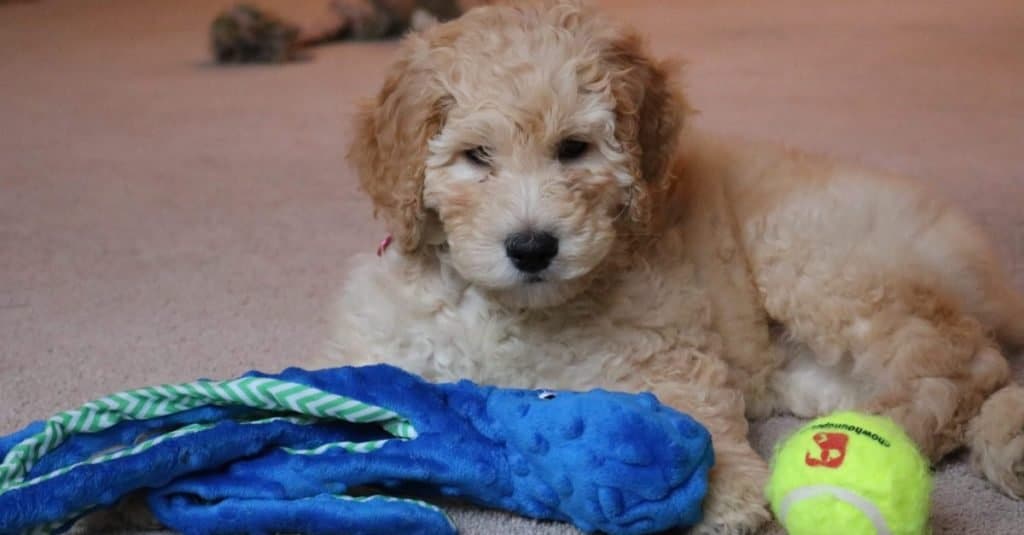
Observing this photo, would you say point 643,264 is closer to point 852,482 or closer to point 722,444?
point 722,444

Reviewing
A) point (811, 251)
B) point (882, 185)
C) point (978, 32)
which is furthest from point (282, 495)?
point (978, 32)

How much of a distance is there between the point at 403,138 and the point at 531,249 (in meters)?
0.34

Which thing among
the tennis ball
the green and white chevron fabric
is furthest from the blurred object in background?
the tennis ball

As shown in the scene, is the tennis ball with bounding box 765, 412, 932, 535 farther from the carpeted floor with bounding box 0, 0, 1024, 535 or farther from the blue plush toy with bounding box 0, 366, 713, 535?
the carpeted floor with bounding box 0, 0, 1024, 535

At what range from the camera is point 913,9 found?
728 cm

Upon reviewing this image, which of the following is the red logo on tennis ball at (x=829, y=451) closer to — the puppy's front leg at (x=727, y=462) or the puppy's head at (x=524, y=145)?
the puppy's front leg at (x=727, y=462)

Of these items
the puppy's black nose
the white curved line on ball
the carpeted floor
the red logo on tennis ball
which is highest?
the puppy's black nose

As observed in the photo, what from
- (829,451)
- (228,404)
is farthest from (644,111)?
(228,404)

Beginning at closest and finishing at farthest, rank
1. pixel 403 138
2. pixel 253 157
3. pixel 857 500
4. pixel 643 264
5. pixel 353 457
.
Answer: pixel 857 500 → pixel 353 457 → pixel 403 138 → pixel 643 264 → pixel 253 157

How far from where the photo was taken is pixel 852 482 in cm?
154

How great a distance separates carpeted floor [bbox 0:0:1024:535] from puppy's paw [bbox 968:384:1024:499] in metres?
0.03

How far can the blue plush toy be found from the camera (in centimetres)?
166

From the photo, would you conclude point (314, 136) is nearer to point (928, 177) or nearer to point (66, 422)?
point (928, 177)

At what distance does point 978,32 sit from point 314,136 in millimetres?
3904
